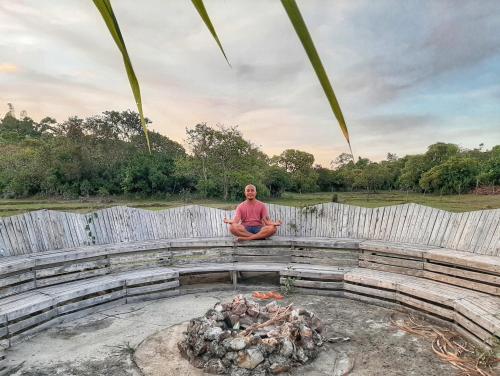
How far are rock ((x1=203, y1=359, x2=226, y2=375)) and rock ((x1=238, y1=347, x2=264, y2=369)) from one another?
0.57 ft

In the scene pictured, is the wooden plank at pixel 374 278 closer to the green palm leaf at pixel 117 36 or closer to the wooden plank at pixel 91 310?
the wooden plank at pixel 91 310

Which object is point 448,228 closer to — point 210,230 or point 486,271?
point 486,271

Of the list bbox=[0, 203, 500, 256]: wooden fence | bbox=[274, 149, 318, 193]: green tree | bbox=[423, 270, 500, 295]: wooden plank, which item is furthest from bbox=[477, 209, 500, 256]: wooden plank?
bbox=[274, 149, 318, 193]: green tree

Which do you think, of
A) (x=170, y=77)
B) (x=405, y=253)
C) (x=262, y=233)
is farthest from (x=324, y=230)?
(x=170, y=77)

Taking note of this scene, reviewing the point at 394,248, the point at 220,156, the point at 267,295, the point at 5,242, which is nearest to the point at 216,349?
the point at 267,295

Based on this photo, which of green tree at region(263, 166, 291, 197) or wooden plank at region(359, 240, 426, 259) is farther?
green tree at region(263, 166, 291, 197)

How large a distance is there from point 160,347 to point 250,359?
3.71 ft

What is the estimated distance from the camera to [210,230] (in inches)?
282

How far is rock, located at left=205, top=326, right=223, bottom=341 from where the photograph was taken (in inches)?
148

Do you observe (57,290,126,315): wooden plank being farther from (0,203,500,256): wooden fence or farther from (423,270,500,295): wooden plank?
(423,270,500,295): wooden plank

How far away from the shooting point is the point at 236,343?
12.0ft

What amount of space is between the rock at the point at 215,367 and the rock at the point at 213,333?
197 millimetres

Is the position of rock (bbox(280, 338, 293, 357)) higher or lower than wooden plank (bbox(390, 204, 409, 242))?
lower

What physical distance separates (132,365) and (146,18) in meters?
3.77
